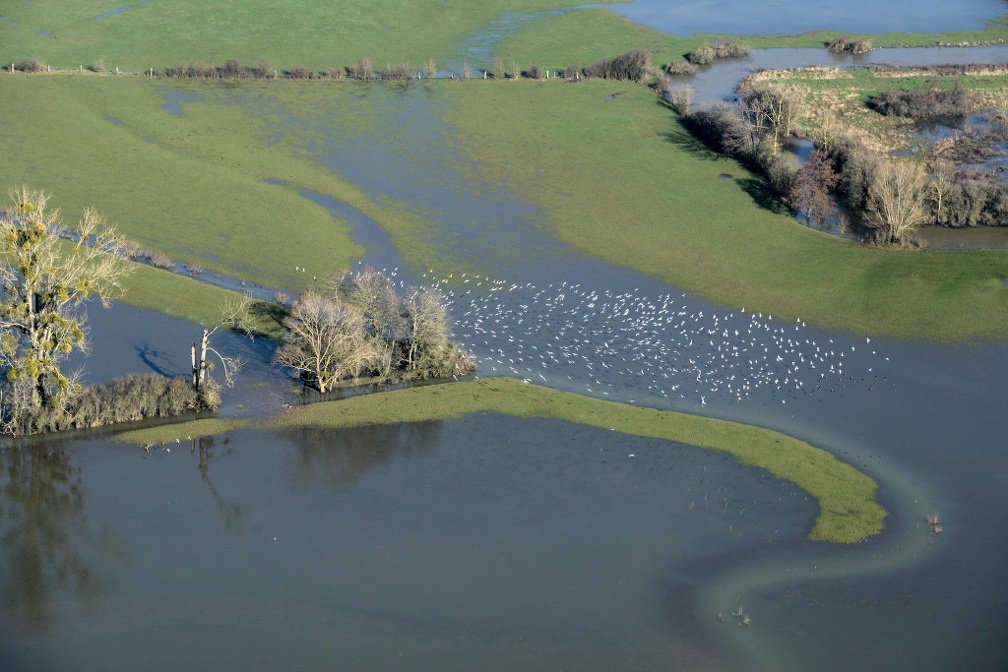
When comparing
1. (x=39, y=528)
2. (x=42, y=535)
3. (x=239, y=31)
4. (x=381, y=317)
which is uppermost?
(x=239, y=31)

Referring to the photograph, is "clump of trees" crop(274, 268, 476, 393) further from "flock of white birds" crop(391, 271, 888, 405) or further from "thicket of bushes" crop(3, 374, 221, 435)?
"thicket of bushes" crop(3, 374, 221, 435)

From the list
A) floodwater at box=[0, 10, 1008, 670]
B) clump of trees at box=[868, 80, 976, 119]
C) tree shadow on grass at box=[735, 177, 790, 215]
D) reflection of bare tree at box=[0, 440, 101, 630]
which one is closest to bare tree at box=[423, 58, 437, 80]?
tree shadow on grass at box=[735, 177, 790, 215]

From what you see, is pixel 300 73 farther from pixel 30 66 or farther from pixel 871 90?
pixel 871 90

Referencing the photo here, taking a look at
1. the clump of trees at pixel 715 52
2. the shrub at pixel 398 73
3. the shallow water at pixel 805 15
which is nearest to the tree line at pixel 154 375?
the shrub at pixel 398 73

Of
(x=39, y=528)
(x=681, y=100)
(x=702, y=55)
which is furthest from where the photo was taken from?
(x=702, y=55)

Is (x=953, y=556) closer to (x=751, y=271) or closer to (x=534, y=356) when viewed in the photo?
(x=534, y=356)

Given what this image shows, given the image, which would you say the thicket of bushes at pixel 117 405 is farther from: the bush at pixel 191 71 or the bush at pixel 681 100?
the bush at pixel 191 71

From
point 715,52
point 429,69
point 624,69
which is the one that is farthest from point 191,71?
point 715,52
